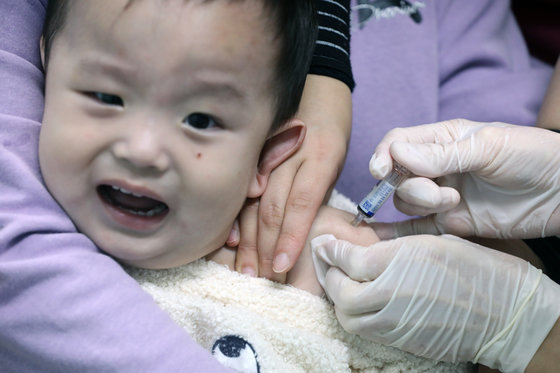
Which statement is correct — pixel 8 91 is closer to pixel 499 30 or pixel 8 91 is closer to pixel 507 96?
pixel 507 96

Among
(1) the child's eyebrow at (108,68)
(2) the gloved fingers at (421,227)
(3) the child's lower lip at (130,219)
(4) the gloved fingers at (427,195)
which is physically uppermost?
(1) the child's eyebrow at (108,68)

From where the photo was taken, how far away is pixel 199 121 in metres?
0.99

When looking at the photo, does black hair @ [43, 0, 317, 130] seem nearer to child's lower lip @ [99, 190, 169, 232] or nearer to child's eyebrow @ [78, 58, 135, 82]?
child's eyebrow @ [78, 58, 135, 82]

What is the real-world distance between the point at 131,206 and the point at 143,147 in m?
0.16

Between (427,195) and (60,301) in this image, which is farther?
(427,195)

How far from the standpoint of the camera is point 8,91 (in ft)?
3.38

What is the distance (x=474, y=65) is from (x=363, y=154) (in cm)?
53

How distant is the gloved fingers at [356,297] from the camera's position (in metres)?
1.06

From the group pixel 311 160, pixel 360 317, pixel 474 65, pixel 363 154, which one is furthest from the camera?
pixel 474 65

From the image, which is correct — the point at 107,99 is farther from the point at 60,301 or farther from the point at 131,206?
the point at 60,301

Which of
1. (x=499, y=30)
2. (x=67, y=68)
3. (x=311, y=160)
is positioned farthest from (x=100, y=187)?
(x=499, y=30)

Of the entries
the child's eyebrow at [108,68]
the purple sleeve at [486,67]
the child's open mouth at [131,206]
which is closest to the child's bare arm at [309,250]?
the child's open mouth at [131,206]

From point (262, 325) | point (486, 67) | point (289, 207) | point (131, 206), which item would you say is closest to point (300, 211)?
point (289, 207)

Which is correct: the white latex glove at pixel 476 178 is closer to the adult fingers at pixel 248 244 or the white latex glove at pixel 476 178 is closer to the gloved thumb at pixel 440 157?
the gloved thumb at pixel 440 157
